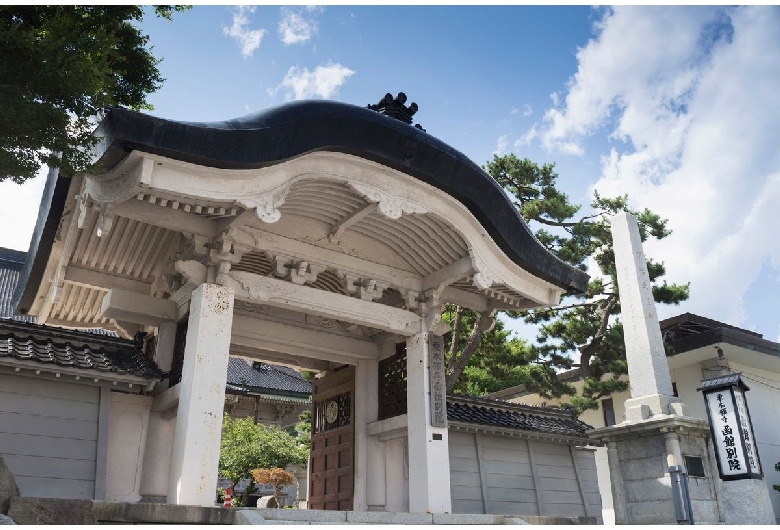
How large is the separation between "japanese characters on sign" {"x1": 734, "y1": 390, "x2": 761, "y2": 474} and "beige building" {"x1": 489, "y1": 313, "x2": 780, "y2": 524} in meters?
7.87

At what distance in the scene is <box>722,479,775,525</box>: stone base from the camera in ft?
28.6

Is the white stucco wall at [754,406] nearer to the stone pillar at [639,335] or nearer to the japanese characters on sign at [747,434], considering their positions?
the stone pillar at [639,335]

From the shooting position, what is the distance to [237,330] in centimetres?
915

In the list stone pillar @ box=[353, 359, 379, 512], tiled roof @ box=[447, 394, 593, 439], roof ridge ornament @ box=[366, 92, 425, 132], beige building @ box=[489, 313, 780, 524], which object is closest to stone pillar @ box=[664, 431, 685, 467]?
tiled roof @ box=[447, 394, 593, 439]

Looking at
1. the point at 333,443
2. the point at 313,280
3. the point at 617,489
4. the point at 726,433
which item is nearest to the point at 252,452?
the point at 333,443

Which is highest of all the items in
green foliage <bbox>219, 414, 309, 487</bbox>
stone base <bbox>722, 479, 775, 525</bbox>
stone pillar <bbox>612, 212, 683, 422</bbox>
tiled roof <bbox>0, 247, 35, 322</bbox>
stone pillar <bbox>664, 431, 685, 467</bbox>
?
tiled roof <bbox>0, 247, 35, 322</bbox>

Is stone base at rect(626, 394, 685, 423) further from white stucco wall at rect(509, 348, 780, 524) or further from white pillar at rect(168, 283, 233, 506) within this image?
white stucco wall at rect(509, 348, 780, 524)

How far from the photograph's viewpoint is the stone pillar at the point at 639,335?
9.88 m

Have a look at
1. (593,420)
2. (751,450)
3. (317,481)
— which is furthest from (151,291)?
(593,420)

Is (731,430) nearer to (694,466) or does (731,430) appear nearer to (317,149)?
(694,466)

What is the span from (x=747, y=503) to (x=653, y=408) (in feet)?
5.81

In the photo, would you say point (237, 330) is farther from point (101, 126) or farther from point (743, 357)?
point (743, 357)

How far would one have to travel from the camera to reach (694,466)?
9.10 meters

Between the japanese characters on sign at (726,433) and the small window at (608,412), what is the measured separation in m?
11.7
